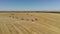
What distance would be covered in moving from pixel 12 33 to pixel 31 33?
0.67 metres

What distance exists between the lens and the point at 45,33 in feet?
17.4

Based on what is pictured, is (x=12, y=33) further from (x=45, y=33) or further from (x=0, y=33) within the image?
(x=45, y=33)

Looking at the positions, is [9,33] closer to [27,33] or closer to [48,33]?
[27,33]

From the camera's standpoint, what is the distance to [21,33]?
5.40m

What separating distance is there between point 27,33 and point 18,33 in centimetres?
33

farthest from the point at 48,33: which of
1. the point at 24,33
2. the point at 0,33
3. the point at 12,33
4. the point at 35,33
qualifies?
the point at 0,33

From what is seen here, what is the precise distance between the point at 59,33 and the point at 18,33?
1413mm

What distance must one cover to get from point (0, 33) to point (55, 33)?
1.91 m

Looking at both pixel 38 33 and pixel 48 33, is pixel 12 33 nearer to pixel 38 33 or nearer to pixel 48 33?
pixel 38 33

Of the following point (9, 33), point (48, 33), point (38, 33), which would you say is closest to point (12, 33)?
point (9, 33)

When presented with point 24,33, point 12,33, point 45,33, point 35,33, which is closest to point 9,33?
point 12,33

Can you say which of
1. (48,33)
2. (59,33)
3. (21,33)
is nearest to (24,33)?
(21,33)

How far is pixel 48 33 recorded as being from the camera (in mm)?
5316

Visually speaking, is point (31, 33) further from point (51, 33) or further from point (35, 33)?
point (51, 33)
